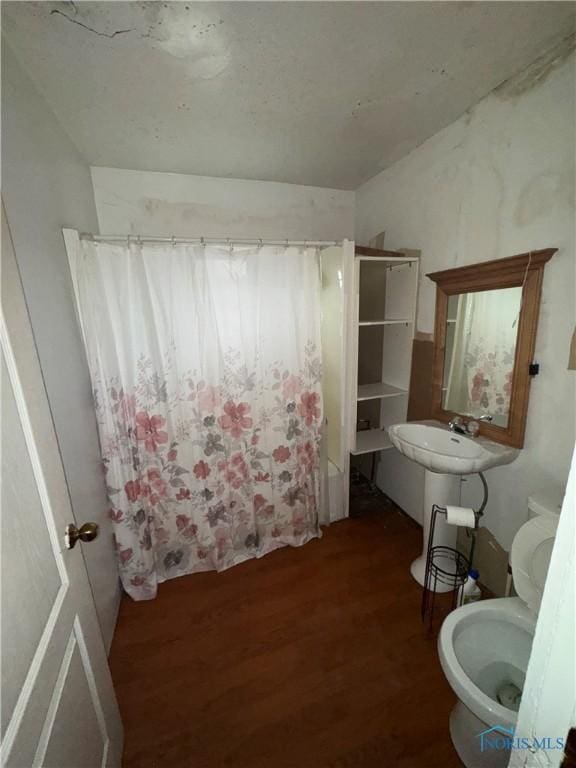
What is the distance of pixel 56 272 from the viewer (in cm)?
125

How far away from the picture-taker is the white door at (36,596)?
559 mm

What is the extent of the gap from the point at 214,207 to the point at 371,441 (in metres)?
1.97

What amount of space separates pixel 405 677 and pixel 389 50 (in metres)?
2.48

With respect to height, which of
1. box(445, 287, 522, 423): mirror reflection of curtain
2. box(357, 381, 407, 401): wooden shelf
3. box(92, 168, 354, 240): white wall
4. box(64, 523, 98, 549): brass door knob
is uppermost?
box(92, 168, 354, 240): white wall

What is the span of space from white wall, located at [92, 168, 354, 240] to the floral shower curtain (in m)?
0.60

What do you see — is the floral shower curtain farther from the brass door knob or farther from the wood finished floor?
the brass door knob

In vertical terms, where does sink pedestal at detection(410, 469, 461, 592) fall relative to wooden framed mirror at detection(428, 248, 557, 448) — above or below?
below

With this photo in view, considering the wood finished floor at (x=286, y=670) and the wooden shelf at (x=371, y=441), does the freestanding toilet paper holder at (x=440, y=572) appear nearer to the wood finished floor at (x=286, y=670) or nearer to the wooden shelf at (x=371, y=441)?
the wood finished floor at (x=286, y=670)

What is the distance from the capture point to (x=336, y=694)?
4.09 ft

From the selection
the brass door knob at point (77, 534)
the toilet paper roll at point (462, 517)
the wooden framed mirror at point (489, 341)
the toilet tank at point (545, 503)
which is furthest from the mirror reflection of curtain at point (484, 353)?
the brass door knob at point (77, 534)

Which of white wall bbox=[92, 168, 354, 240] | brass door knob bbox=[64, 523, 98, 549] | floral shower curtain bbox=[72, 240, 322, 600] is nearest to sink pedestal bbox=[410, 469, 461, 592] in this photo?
floral shower curtain bbox=[72, 240, 322, 600]

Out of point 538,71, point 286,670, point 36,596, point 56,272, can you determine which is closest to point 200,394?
point 56,272

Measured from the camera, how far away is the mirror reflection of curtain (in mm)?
1420

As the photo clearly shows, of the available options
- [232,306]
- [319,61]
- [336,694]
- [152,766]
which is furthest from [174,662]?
[319,61]
